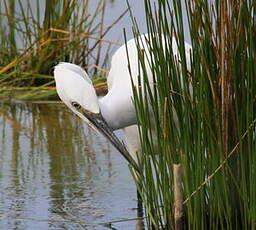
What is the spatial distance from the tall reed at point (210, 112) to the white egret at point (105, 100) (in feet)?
1.48

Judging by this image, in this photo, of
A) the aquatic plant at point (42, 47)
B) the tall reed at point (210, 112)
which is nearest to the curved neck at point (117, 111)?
the tall reed at point (210, 112)

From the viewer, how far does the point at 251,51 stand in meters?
3.43

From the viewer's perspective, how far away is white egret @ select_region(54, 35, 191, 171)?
431cm

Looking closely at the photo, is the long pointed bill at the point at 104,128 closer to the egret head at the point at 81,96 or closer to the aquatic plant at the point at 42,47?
the egret head at the point at 81,96

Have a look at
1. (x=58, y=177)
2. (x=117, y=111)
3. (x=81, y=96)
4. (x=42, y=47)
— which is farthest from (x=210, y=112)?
(x=42, y=47)

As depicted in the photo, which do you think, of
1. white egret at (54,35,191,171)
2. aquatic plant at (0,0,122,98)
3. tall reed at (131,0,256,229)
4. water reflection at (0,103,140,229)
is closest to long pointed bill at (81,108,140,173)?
white egret at (54,35,191,171)

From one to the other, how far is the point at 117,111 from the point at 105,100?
11cm

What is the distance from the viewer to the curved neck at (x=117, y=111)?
4.55 m

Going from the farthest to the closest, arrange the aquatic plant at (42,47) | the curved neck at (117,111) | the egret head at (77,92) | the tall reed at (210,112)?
the aquatic plant at (42,47)
the curved neck at (117,111)
the egret head at (77,92)
the tall reed at (210,112)

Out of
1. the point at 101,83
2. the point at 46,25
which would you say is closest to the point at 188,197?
the point at 101,83

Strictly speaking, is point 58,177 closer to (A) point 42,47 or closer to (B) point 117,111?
(B) point 117,111

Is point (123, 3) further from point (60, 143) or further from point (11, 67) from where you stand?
point (60, 143)

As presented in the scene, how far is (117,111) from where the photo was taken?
15.0 feet

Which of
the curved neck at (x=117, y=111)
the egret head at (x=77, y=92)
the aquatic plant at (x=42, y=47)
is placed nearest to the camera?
the egret head at (x=77, y=92)
